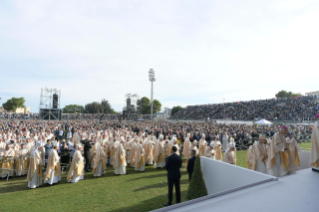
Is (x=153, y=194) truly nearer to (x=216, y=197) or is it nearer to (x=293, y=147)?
(x=216, y=197)

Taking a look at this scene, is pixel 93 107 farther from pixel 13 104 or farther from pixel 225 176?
pixel 225 176

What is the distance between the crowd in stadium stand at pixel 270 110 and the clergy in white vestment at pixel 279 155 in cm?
2620

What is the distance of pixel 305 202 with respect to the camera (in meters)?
3.14

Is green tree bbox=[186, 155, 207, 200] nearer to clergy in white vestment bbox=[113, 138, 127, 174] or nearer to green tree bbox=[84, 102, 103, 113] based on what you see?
clergy in white vestment bbox=[113, 138, 127, 174]

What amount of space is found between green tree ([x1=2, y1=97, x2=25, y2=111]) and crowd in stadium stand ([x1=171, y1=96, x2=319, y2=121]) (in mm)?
75002

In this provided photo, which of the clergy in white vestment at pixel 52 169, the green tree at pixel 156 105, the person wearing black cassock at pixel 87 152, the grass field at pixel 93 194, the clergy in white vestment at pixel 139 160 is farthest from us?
the green tree at pixel 156 105

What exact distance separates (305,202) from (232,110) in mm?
41827

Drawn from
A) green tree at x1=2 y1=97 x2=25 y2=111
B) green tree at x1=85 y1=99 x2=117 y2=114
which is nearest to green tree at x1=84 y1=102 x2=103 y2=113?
green tree at x1=85 y1=99 x2=117 y2=114

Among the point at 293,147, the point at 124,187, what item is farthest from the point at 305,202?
the point at 124,187

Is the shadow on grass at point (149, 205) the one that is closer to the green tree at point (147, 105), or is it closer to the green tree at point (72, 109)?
the green tree at point (147, 105)

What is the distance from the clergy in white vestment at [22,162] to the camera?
9547mm

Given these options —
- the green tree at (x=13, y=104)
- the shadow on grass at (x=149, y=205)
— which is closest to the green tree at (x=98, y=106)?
the green tree at (x=13, y=104)

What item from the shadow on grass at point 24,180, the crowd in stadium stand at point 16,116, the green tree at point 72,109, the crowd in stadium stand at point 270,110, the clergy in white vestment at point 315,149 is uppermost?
the green tree at point 72,109

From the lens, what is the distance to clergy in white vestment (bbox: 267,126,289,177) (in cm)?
580
